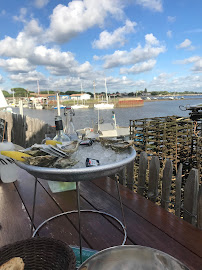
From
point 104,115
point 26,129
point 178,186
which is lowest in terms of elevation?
point 104,115

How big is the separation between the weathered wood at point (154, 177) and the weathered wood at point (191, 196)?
0.44m

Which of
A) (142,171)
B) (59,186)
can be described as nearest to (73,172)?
(59,186)

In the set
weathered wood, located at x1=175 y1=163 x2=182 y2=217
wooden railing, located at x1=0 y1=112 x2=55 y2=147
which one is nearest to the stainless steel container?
weathered wood, located at x1=175 y1=163 x2=182 y2=217

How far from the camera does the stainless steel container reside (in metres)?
0.78

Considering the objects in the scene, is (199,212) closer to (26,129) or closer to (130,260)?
(130,260)

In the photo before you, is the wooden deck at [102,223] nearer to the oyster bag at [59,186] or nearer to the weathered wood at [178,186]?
the oyster bag at [59,186]

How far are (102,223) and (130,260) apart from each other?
1.13 m

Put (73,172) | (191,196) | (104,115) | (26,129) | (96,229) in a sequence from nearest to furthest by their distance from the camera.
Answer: (73,172)
(96,229)
(191,196)
(26,129)
(104,115)

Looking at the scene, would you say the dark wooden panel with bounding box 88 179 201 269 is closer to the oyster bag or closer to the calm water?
the oyster bag

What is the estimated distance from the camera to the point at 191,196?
2064mm

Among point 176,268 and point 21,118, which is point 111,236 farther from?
point 21,118

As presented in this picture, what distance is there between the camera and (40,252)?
1013mm

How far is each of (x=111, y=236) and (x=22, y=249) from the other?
903 mm

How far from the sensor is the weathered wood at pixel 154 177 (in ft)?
8.09
